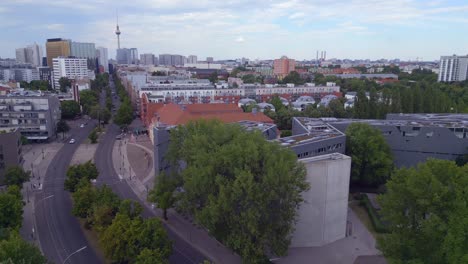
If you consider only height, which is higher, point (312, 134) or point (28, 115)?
point (312, 134)

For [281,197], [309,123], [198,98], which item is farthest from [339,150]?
[198,98]

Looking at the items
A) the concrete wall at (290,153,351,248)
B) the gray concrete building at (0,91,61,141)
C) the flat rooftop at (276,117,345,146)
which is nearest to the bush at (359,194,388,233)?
the concrete wall at (290,153,351,248)

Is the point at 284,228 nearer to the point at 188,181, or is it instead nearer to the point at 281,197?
the point at 281,197

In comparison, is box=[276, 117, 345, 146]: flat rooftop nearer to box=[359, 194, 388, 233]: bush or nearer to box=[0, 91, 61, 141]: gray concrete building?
box=[359, 194, 388, 233]: bush

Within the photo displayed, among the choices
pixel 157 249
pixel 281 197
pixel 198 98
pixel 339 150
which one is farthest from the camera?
pixel 198 98

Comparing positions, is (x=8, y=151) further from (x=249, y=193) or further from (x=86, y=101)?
(x=86, y=101)

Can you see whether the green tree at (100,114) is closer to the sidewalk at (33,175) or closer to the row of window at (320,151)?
the sidewalk at (33,175)

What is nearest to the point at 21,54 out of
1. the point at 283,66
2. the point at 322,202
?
the point at 283,66
